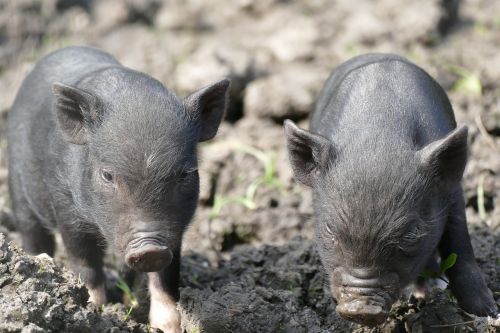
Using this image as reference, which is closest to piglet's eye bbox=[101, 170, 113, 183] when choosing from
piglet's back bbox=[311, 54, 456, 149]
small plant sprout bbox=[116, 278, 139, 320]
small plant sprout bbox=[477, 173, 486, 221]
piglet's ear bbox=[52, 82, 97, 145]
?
piglet's ear bbox=[52, 82, 97, 145]

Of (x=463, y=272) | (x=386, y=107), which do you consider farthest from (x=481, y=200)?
(x=386, y=107)

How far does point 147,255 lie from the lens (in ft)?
18.3

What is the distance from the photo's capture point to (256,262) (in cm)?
720

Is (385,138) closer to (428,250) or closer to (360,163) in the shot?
(360,163)

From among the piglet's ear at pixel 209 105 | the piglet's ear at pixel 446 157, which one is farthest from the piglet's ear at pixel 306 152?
the piglet's ear at pixel 209 105

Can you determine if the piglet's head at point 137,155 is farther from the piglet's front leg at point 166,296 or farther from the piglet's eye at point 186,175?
the piglet's front leg at point 166,296

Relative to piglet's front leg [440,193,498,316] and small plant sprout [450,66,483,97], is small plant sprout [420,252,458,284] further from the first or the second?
small plant sprout [450,66,483,97]

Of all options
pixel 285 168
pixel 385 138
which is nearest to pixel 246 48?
pixel 285 168

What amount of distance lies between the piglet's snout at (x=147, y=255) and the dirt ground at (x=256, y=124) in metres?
0.40

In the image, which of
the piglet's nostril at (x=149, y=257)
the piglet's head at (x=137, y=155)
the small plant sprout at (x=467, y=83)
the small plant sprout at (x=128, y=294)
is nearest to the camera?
the piglet's nostril at (x=149, y=257)

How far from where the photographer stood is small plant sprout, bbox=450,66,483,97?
30.7 ft

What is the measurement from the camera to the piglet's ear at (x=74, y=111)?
621 centimetres

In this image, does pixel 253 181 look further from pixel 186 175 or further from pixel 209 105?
pixel 186 175

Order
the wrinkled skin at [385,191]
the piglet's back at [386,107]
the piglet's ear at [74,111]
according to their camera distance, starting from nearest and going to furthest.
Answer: the wrinkled skin at [385,191] < the piglet's back at [386,107] < the piglet's ear at [74,111]
